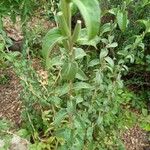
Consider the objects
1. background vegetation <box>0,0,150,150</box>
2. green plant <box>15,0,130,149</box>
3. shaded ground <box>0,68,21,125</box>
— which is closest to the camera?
background vegetation <box>0,0,150,150</box>

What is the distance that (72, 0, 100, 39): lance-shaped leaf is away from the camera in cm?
106

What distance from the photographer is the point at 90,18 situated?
3.52ft

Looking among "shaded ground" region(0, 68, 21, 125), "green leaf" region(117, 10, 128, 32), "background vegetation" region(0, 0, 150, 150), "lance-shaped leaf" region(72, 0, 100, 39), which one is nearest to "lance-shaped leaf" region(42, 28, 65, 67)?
"background vegetation" region(0, 0, 150, 150)

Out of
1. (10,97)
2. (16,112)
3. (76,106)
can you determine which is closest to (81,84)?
(76,106)

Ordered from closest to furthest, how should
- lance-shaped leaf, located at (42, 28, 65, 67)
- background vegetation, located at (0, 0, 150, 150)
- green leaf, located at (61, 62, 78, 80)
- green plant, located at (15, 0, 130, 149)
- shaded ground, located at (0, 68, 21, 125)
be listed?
lance-shaped leaf, located at (42, 28, 65, 67)
green leaf, located at (61, 62, 78, 80)
background vegetation, located at (0, 0, 150, 150)
green plant, located at (15, 0, 130, 149)
shaded ground, located at (0, 68, 21, 125)

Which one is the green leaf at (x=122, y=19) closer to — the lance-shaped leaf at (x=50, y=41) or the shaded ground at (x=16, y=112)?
the lance-shaped leaf at (x=50, y=41)

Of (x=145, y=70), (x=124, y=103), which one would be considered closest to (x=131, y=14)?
(x=145, y=70)

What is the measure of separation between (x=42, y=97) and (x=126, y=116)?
0.86m

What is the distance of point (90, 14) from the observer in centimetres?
109

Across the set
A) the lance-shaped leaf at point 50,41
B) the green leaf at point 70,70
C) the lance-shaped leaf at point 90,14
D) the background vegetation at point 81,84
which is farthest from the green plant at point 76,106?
the lance-shaped leaf at point 90,14

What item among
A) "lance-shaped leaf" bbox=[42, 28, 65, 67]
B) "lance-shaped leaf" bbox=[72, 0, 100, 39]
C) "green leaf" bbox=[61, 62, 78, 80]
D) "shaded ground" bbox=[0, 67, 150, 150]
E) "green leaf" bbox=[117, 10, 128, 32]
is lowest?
"shaded ground" bbox=[0, 67, 150, 150]

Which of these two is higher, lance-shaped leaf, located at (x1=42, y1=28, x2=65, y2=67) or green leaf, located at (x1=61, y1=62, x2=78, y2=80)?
lance-shaped leaf, located at (x1=42, y1=28, x2=65, y2=67)

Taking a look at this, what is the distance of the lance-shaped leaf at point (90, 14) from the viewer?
1.06 meters

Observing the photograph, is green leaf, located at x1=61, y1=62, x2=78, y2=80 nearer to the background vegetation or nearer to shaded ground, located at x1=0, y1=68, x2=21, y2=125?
the background vegetation
